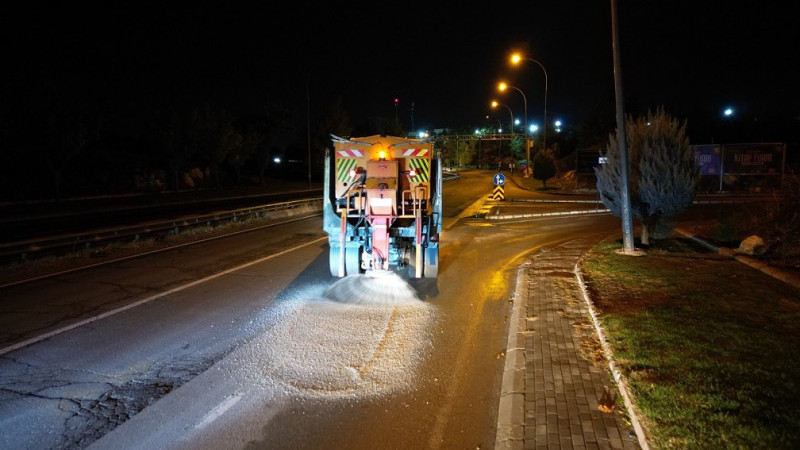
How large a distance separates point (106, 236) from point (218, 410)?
39.7 feet

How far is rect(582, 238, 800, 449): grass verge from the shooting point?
414cm

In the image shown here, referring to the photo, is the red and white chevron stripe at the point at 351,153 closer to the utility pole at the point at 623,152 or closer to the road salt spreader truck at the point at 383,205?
the road salt spreader truck at the point at 383,205

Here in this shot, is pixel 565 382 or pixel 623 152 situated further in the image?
pixel 623 152

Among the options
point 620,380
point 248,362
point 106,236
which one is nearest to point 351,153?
point 248,362

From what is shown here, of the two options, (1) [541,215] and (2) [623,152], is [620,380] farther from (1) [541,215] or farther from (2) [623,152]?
(1) [541,215]

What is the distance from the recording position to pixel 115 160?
42.8 metres

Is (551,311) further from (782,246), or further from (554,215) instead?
(554,215)

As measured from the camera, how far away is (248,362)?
6.18 meters

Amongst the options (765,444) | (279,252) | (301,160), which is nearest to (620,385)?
(765,444)

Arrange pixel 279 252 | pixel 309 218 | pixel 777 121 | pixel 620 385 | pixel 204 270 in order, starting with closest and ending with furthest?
pixel 620 385 → pixel 204 270 → pixel 279 252 → pixel 309 218 → pixel 777 121

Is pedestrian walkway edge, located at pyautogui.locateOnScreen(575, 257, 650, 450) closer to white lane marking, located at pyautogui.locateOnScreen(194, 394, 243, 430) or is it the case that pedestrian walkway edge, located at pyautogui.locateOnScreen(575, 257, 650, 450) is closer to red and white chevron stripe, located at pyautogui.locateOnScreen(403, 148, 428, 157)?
white lane marking, located at pyautogui.locateOnScreen(194, 394, 243, 430)

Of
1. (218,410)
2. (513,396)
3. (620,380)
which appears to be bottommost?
(218,410)

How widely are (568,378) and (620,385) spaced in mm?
527

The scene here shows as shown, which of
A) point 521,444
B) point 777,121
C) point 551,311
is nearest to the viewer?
point 521,444
